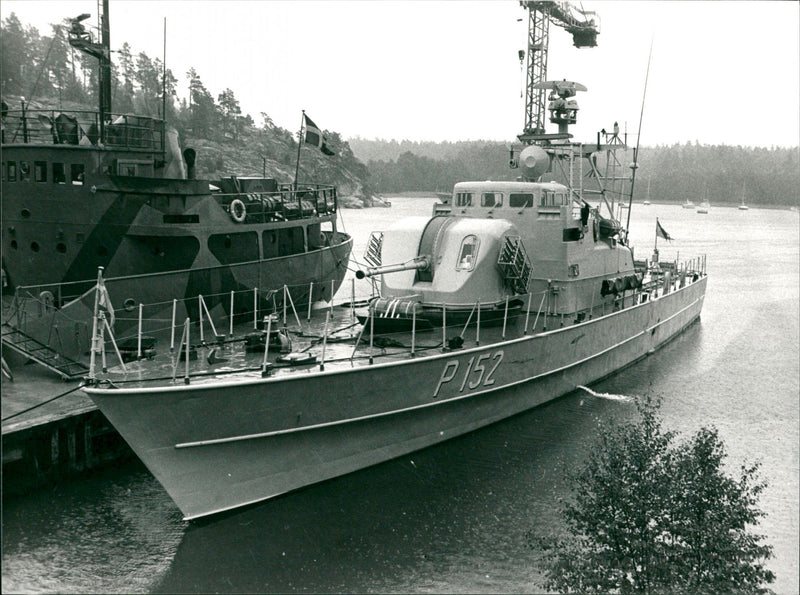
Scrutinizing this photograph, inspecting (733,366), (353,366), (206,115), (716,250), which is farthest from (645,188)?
(353,366)

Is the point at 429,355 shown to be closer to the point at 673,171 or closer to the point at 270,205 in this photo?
the point at 270,205

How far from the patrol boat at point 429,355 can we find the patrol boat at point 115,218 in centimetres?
358

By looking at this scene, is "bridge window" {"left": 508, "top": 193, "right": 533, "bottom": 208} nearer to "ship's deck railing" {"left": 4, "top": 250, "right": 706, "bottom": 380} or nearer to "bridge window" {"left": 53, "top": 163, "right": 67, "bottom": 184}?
"ship's deck railing" {"left": 4, "top": 250, "right": 706, "bottom": 380}

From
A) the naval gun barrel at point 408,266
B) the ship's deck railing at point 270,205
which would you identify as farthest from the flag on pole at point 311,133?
the naval gun barrel at point 408,266

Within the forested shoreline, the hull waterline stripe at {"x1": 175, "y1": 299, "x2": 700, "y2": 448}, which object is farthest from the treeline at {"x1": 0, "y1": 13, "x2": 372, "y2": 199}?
the hull waterline stripe at {"x1": 175, "y1": 299, "x2": 700, "y2": 448}

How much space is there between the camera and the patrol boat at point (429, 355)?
11.4 metres

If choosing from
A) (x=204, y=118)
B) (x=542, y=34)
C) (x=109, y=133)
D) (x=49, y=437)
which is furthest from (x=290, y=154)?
(x=49, y=437)

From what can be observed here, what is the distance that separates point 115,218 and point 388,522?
10032 millimetres

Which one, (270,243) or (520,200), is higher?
(520,200)

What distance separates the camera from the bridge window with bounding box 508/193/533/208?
59.3 ft

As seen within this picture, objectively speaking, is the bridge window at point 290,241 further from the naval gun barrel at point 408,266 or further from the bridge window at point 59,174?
the naval gun barrel at point 408,266

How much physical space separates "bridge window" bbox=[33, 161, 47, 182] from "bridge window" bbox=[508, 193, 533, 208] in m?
10.9

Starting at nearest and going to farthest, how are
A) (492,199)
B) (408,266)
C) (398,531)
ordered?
(398,531), (408,266), (492,199)

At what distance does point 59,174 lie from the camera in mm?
17656
